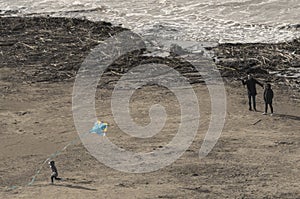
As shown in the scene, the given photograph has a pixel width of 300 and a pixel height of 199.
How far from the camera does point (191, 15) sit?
90.3 ft

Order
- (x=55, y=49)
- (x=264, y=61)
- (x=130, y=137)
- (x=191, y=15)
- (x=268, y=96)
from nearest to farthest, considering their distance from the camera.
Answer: (x=130, y=137) → (x=268, y=96) → (x=264, y=61) → (x=55, y=49) → (x=191, y=15)

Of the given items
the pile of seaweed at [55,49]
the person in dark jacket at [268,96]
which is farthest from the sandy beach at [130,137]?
the person in dark jacket at [268,96]

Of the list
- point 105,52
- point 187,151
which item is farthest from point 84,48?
point 187,151

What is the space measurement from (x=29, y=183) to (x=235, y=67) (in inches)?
354

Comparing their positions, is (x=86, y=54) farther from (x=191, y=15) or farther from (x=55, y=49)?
(x=191, y=15)

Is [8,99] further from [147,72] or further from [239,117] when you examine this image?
[239,117]

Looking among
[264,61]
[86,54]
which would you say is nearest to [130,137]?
[264,61]

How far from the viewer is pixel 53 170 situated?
11.1m

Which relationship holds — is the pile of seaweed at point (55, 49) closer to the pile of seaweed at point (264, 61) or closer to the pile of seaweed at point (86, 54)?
the pile of seaweed at point (86, 54)

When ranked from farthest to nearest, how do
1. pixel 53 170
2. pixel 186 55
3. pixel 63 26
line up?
pixel 63 26 → pixel 186 55 → pixel 53 170

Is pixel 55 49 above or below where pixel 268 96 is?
above

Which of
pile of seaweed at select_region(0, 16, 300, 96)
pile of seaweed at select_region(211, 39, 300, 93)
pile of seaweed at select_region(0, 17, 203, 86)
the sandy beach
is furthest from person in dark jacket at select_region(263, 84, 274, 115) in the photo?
pile of seaweed at select_region(0, 17, 203, 86)

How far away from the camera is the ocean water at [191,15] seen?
23.8 m

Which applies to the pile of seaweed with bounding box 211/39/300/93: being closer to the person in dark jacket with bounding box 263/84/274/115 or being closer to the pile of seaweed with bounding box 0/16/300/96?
the pile of seaweed with bounding box 0/16/300/96
